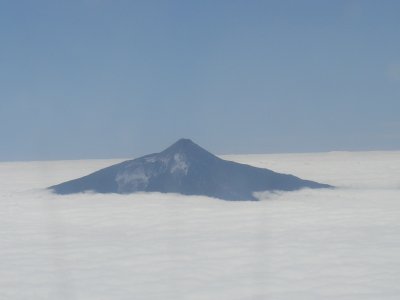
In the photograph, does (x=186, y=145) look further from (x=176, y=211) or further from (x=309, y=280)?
(x=309, y=280)

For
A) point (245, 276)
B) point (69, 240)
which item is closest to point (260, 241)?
point (245, 276)

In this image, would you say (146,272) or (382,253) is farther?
(382,253)

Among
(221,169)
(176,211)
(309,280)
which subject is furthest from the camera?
(221,169)

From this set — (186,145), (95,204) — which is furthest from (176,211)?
(186,145)

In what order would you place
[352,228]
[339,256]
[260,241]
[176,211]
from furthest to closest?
[176,211] < [352,228] < [260,241] < [339,256]

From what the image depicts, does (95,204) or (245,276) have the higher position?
(95,204)

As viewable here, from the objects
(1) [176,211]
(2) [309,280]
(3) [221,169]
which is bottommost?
(2) [309,280]
